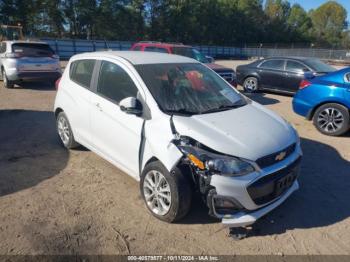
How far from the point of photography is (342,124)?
21.0ft

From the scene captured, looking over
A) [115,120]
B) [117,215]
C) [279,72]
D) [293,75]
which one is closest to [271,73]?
[279,72]

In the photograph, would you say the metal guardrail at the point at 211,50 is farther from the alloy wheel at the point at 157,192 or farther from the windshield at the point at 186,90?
the alloy wheel at the point at 157,192

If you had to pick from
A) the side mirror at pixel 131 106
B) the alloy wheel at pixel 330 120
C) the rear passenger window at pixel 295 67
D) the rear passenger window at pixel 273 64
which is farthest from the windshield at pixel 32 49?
the alloy wheel at pixel 330 120

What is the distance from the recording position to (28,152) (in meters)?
5.32

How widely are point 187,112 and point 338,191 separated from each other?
2442 millimetres

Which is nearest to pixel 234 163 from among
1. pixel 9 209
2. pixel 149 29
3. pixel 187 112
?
pixel 187 112

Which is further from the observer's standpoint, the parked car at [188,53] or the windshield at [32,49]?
the windshield at [32,49]

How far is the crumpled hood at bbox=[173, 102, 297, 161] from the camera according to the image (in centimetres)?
315

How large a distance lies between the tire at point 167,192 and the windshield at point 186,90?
72 centimetres

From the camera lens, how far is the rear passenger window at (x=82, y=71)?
15.3ft

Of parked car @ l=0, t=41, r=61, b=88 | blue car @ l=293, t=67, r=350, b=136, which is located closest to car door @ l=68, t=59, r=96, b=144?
blue car @ l=293, t=67, r=350, b=136

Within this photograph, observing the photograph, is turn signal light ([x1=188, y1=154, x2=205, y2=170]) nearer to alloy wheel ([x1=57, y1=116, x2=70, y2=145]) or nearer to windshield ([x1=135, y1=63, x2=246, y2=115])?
windshield ([x1=135, y1=63, x2=246, y2=115])

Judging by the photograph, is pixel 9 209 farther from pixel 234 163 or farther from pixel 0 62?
pixel 0 62

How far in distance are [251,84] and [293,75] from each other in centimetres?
172
